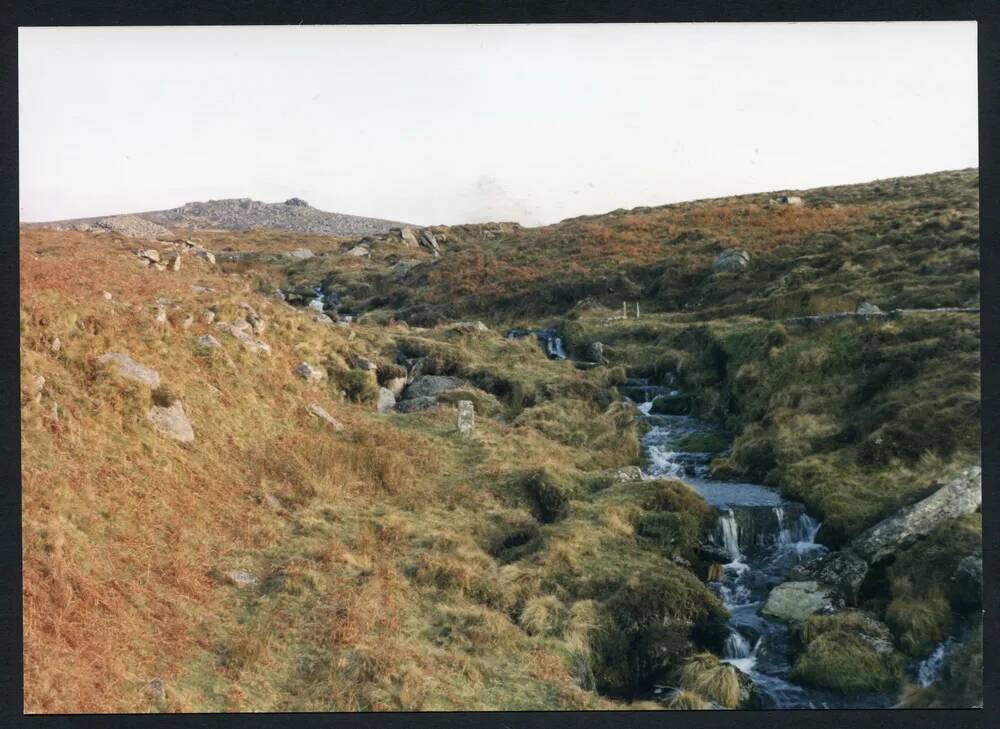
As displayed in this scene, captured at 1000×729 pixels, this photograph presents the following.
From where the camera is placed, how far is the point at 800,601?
1180cm

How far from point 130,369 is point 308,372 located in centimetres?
575

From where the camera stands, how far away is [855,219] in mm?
39938

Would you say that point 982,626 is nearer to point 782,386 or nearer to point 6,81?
point 782,386

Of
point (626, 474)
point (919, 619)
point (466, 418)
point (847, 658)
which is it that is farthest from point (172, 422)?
point (919, 619)

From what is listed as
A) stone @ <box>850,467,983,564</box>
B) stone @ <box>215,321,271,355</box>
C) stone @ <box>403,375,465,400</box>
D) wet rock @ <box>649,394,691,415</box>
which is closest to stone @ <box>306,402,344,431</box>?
stone @ <box>215,321,271,355</box>

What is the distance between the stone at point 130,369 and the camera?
12.3m

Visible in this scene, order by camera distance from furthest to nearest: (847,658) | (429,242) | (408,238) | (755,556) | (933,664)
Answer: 1. (408,238)
2. (429,242)
3. (755,556)
4. (847,658)
5. (933,664)

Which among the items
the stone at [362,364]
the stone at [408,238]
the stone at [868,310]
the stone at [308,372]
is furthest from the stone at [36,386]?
the stone at [408,238]

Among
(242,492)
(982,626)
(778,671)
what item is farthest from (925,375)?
(242,492)

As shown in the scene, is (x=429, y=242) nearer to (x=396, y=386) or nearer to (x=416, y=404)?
(x=396, y=386)

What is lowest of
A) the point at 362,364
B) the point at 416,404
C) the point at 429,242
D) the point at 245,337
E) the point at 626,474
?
the point at 626,474

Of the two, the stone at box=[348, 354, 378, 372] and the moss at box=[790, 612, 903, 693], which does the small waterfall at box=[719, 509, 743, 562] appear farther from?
the stone at box=[348, 354, 378, 372]

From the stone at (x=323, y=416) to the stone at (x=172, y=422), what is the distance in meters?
3.53

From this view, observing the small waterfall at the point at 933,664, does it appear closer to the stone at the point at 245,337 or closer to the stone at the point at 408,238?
the stone at the point at 245,337
